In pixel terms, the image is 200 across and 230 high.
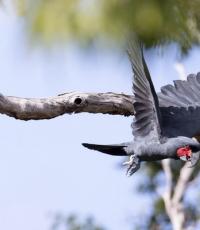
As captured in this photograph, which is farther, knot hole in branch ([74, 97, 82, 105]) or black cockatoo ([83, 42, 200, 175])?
knot hole in branch ([74, 97, 82, 105])

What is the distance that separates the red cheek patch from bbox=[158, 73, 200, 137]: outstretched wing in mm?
84

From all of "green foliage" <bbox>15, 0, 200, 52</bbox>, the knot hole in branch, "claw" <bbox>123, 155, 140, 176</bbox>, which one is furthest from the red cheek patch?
"green foliage" <bbox>15, 0, 200, 52</bbox>

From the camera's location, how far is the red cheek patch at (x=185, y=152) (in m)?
2.28

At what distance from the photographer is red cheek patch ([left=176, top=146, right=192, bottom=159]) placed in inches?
89.8

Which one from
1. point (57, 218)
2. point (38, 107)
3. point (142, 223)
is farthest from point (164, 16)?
point (57, 218)

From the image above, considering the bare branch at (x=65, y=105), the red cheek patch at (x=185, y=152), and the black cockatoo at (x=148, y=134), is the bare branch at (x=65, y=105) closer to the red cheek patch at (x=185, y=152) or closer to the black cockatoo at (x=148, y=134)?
the black cockatoo at (x=148, y=134)

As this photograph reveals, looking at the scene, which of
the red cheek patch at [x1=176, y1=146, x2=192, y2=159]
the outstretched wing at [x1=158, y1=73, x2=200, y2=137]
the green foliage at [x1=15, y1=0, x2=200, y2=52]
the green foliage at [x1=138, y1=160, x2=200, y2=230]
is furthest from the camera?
the green foliage at [x1=138, y1=160, x2=200, y2=230]

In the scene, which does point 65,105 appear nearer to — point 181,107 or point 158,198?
point 181,107

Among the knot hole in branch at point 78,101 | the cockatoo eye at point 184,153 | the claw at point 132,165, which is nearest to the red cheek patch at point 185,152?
the cockatoo eye at point 184,153

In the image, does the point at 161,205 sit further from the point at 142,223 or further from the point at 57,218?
the point at 57,218

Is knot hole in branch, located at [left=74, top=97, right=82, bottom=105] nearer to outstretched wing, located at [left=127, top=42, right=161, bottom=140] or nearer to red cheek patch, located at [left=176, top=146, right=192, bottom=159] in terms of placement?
outstretched wing, located at [left=127, top=42, right=161, bottom=140]

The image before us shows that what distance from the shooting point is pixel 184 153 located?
2289 mm

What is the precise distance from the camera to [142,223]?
9.77 metres

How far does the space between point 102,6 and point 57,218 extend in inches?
381
